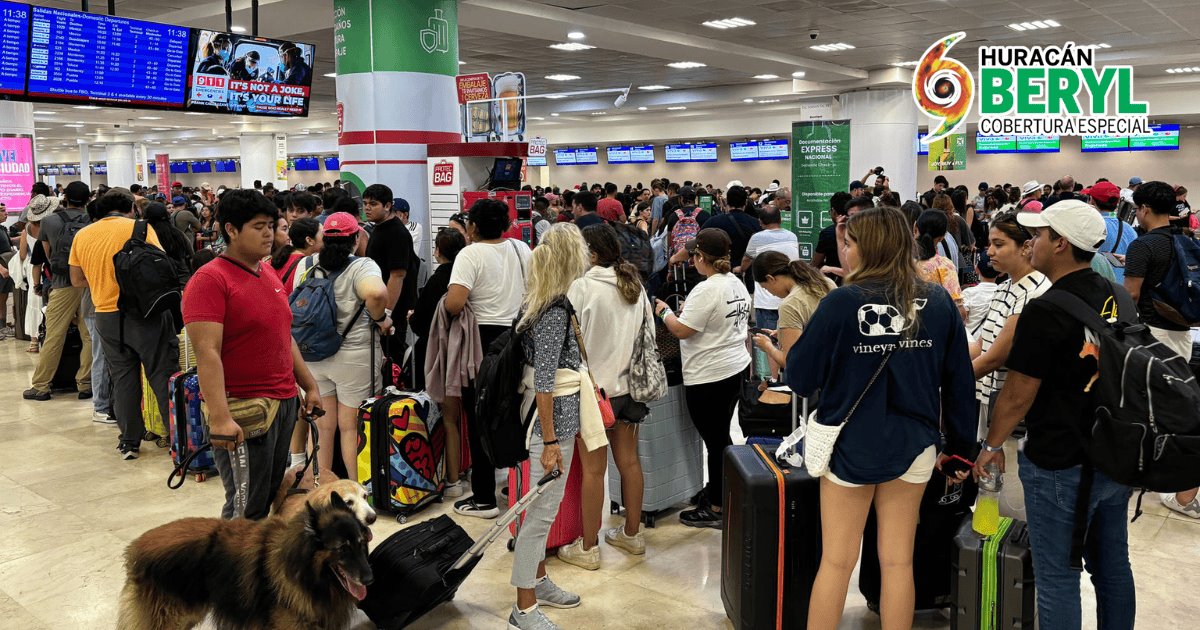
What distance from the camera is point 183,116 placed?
73.7ft

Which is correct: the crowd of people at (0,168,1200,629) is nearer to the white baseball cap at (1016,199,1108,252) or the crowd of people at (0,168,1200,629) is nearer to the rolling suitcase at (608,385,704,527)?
the white baseball cap at (1016,199,1108,252)

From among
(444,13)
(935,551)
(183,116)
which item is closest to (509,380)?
(935,551)

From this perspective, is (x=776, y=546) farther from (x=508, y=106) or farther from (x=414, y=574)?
(x=508, y=106)

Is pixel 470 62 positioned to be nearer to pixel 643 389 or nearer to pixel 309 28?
pixel 309 28

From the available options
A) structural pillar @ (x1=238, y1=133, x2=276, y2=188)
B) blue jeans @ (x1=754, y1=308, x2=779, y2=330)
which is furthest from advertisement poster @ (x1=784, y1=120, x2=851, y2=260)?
structural pillar @ (x1=238, y1=133, x2=276, y2=188)

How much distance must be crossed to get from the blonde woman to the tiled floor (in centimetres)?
34

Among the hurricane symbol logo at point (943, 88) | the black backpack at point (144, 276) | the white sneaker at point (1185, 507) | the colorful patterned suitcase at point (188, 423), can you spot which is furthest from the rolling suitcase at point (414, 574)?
the hurricane symbol logo at point (943, 88)

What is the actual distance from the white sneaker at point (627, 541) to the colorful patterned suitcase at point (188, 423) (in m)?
2.54

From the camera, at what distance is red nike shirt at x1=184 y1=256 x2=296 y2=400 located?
2951 millimetres

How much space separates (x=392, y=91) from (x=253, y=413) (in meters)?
5.14

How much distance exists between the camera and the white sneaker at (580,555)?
397 centimetres

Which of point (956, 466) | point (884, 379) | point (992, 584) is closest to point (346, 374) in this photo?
point (884, 379)

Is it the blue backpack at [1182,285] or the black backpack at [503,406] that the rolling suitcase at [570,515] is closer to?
the black backpack at [503,406]

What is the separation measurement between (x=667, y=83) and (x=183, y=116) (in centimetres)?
1258
